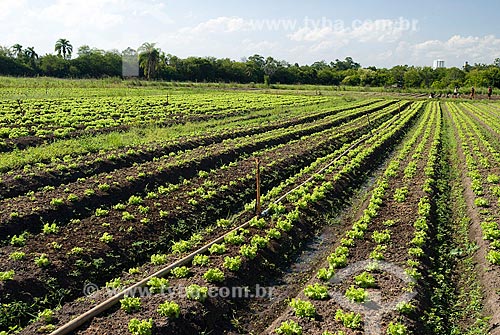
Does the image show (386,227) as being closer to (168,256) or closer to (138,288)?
(168,256)

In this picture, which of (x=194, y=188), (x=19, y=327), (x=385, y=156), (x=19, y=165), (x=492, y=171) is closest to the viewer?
(x=19, y=327)

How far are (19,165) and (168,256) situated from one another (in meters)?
9.71

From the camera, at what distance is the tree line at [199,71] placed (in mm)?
88062

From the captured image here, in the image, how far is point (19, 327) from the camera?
7.17 metres

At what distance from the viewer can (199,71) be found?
101m

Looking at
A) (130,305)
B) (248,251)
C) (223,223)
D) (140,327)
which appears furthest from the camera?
(223,223)

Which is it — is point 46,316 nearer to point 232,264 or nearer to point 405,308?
point 232,264

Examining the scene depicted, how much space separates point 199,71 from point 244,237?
311 feet

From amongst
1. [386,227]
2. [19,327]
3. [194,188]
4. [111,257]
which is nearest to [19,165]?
[194,188]

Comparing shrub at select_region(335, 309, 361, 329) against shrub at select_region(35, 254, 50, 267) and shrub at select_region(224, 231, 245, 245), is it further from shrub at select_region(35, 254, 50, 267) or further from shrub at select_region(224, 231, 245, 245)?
shrub at select_region(35, 254, 50, 267)

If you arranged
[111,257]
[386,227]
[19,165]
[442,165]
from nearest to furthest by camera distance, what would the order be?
1. [111,257]
2. [386,227]
3. [19,165]
4. [442,165]

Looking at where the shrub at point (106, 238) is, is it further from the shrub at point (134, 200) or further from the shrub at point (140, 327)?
the shrub at point (140, 327)

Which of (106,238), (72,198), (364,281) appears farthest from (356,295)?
(72,198)

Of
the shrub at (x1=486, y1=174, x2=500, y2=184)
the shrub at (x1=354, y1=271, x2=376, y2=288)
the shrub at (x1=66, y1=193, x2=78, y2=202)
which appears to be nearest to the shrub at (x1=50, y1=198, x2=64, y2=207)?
the shrub at (x1=66, y1=193, x2=78, y2=202)
